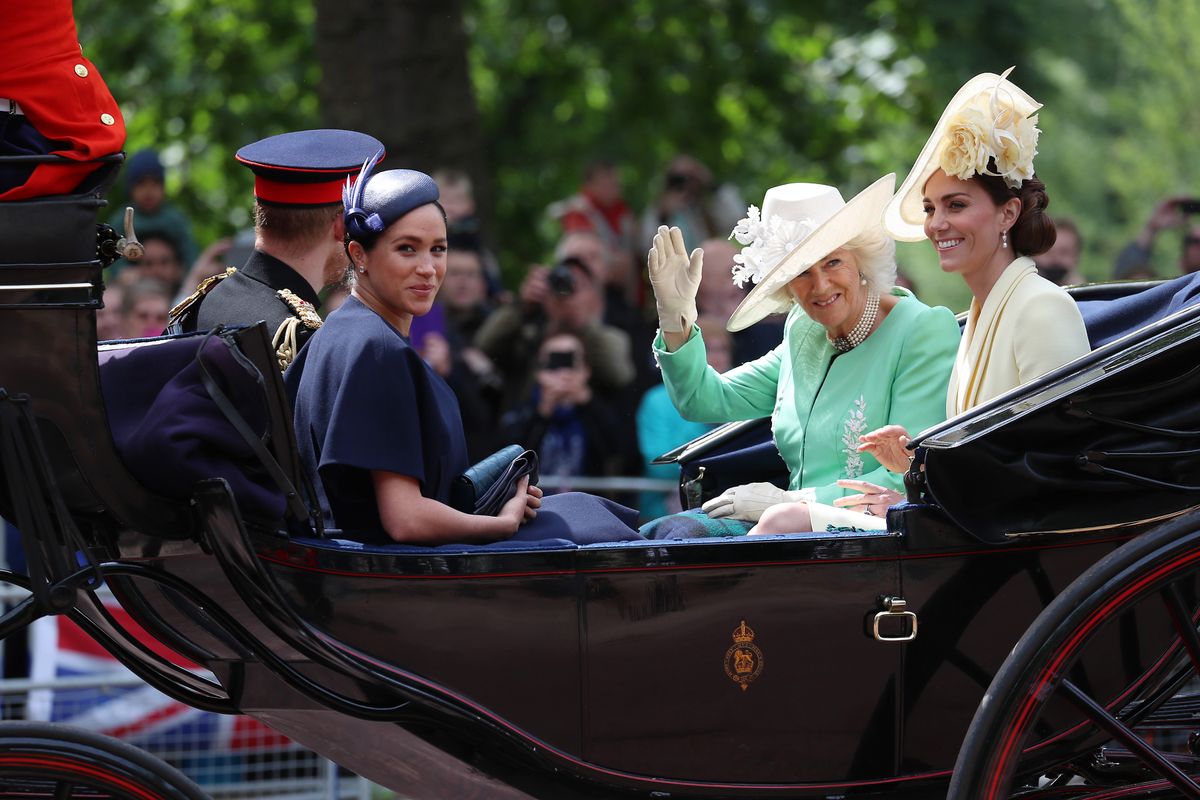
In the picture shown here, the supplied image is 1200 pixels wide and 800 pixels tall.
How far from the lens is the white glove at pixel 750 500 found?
368 centimetres

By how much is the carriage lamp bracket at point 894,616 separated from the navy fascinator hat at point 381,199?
1190 mm

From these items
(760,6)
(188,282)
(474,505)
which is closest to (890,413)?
(474,505)

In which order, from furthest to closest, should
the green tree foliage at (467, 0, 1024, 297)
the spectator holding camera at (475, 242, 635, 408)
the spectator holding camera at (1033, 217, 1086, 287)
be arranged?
the green tree foliage at (467, 0, 1024, 297) < the spectator holding camera at (1033, 217, 1086, 287) < the spectator holding camera at (475, 242, 635, 408)

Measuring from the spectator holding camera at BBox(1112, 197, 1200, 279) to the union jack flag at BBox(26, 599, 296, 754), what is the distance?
4.69 m

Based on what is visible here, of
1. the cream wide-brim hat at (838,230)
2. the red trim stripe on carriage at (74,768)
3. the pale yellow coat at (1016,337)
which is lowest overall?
the red trim stripe on carriage at (74,768)

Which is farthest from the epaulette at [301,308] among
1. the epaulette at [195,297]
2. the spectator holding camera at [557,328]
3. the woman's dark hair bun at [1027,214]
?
the spectator holding camera at [557,328]

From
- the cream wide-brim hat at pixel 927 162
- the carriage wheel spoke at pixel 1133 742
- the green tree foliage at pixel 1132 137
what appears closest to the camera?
the carriage wheel spoke at pixel 1133 742

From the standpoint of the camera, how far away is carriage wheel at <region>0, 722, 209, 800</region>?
271 cm

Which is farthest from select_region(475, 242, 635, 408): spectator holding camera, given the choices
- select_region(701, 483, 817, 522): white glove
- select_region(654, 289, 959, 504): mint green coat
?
select_region(701, 483, 817, 522): white glove

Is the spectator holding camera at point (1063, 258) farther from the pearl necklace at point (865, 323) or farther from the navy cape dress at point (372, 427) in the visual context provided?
the navy cape dress at point (372, 427)

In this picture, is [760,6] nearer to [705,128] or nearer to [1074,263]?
[705,128]

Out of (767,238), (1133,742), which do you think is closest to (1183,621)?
(1133,742)

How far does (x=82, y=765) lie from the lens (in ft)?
9.01

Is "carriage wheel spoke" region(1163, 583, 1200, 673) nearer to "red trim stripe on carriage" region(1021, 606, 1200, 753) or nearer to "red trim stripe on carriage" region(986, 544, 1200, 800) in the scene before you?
"red trim stripe on carriage" region(986, 544, 1200, 800)
